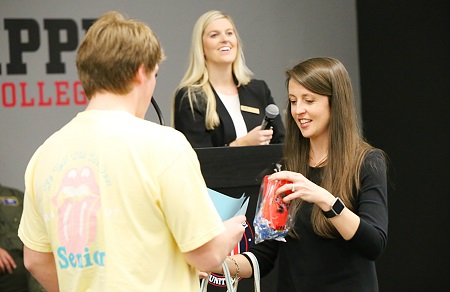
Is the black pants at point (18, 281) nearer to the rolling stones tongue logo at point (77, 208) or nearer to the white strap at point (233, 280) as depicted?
the white strap at point (233, 280)

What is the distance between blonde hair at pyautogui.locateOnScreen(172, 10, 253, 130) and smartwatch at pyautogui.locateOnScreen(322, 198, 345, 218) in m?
1.91

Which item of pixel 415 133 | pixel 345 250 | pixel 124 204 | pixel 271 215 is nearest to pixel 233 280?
pixel 271 215

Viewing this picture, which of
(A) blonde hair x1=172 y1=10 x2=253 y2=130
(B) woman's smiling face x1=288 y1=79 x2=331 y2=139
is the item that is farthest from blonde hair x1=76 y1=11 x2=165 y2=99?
(A) blonde hair x1=172 y1=10 x2=253 y2=130

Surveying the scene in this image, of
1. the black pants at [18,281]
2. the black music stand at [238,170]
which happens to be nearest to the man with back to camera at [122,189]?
the black music stand at [238,170]

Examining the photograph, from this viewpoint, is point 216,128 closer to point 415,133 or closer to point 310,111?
point 310,111

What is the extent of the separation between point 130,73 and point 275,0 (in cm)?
417

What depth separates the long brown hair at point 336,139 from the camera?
243 cm

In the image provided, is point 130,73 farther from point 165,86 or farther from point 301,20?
point 301,20

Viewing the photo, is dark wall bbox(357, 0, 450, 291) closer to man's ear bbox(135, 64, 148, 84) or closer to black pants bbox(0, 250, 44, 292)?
black pants bbox(0, 250, 44, 292)

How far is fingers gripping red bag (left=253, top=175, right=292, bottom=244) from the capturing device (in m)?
2.39

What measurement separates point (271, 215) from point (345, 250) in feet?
0.80

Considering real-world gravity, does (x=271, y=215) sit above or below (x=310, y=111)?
below

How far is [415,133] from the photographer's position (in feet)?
18.1

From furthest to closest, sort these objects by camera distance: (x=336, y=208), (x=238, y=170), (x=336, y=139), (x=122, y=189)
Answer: (x=238, y=170)
(x=336, y=139)
(x=336, y=208)
(x=122, y=189)
